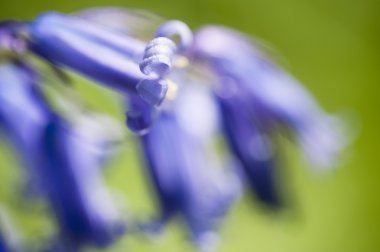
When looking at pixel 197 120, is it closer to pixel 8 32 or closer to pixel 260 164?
pixel 260 164

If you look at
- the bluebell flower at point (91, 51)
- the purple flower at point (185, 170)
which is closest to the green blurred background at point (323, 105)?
the purple flower at point (185, 170)

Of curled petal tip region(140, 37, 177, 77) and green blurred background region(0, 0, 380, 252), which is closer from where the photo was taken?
curled petal tip region(140, 37, 177, 77)

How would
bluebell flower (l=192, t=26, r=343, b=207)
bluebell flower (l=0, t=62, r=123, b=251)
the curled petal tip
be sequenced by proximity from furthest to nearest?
bluebell flower (l=192, t=26, r=343, b=207) < bluebell flower (l=0, t=62, r=123, b=251) < the curled petal tip

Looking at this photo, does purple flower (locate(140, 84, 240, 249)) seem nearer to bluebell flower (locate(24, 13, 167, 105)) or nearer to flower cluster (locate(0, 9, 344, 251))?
flower cluster (locate(0, 9, 344, 251))

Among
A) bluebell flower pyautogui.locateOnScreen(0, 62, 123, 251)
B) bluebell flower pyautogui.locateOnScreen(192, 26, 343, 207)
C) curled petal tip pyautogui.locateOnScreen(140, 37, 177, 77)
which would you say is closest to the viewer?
curled petal tip pyautogui.locateOnScreen(140, 37, 177, 77)

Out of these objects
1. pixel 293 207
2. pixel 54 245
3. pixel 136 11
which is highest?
pixel 136 11

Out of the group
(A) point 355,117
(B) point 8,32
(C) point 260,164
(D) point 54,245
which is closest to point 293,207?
(C) point 260,164

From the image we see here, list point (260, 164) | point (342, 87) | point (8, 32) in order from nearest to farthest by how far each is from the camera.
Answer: point (8, 32) < point (260, 164) < point (342, 87)

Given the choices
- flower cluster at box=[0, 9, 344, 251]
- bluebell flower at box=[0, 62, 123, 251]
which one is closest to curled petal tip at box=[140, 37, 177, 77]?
flower cluster at box=[0, 9, 344, 251]
